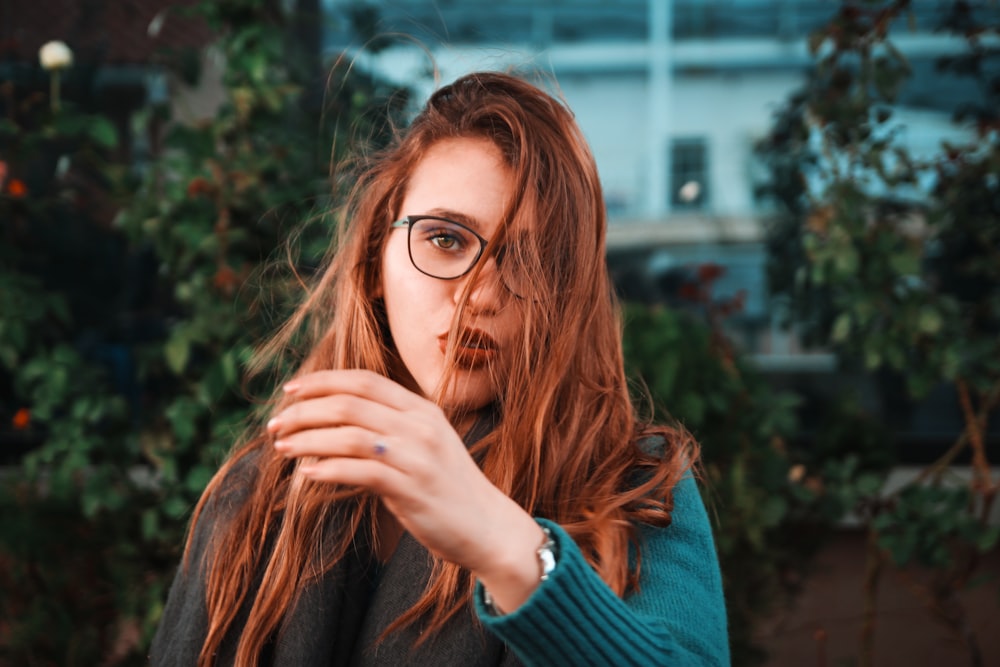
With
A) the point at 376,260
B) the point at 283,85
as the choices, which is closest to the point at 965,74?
the point at 283,85

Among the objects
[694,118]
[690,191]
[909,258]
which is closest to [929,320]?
[909,258]

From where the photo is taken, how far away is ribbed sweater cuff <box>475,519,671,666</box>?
0.83m

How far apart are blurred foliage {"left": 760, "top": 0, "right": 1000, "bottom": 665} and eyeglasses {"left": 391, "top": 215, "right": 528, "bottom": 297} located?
1365mm

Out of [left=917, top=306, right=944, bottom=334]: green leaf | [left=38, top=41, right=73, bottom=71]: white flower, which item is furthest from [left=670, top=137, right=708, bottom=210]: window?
[left=38, top=41, right=73, bottom=71]: white flower

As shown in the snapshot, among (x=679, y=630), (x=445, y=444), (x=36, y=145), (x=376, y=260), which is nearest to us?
(x=445, y=444)

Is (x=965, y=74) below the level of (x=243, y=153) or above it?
above

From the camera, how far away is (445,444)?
30.4 inches

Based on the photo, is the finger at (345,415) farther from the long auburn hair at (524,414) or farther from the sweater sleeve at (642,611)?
the long auburn hair at (524,414)

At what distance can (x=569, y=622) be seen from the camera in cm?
85

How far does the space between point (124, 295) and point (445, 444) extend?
94.1 inches

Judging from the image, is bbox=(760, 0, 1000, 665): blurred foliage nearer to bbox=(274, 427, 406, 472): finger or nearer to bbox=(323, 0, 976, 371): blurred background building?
bbox=(323, 0, 976, 371): blurred background building

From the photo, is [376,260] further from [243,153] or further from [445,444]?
[243,153]

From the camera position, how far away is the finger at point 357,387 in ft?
2.48

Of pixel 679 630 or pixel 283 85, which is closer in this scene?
pixel 679 630
